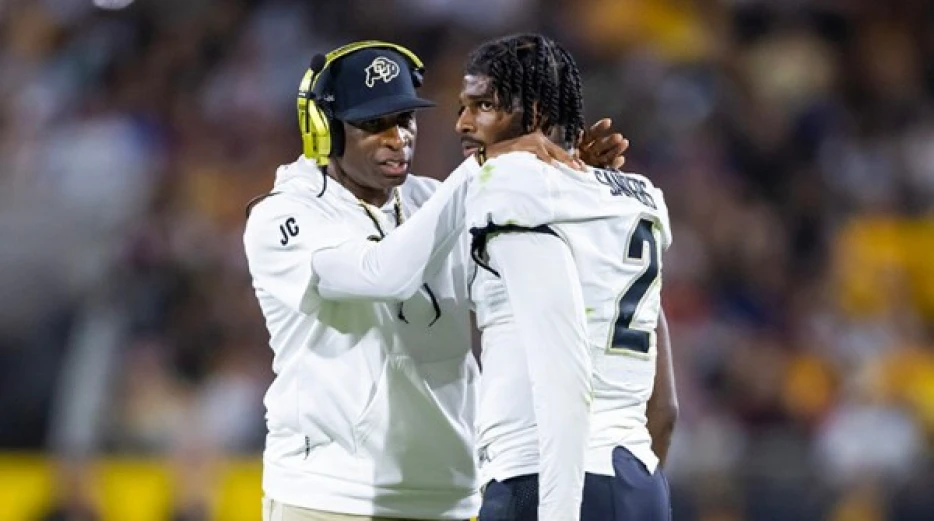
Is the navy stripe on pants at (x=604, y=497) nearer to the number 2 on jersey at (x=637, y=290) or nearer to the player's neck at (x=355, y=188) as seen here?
the number 2 on jersey at (x=637, y=290)

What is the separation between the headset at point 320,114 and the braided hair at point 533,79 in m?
0.67

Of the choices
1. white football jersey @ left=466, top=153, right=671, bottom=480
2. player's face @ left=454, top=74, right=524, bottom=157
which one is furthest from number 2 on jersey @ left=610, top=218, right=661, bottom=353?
player's face @ left=454, top=74, right=524, bottom=157

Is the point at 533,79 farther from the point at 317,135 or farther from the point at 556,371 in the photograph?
the point at 317,135

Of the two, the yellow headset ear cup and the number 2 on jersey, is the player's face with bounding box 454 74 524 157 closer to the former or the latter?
the number 2 on jersey

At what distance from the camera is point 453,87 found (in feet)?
27.1

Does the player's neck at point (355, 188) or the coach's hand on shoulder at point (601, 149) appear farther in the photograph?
the player's neck at point (355, 188)

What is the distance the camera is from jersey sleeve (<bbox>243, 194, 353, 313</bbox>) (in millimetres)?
3264

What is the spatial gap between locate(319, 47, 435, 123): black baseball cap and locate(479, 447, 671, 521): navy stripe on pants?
0.95 meters

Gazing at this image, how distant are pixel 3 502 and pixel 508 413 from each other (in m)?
4.05

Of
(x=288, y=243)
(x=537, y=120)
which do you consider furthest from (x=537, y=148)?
(x=288, y=243)

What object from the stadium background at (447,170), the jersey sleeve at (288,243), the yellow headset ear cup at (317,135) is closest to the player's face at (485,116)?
the jersey sleeve at (288,243)

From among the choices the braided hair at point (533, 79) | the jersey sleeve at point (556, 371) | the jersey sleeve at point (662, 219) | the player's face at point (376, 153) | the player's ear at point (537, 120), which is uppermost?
the braided hair at point (533, 79)

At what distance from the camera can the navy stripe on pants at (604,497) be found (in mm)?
2678

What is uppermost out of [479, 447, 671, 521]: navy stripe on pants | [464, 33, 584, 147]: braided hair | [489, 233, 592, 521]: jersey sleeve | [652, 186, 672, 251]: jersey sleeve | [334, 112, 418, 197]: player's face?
[464, 33, 584, 147]: braided hair
